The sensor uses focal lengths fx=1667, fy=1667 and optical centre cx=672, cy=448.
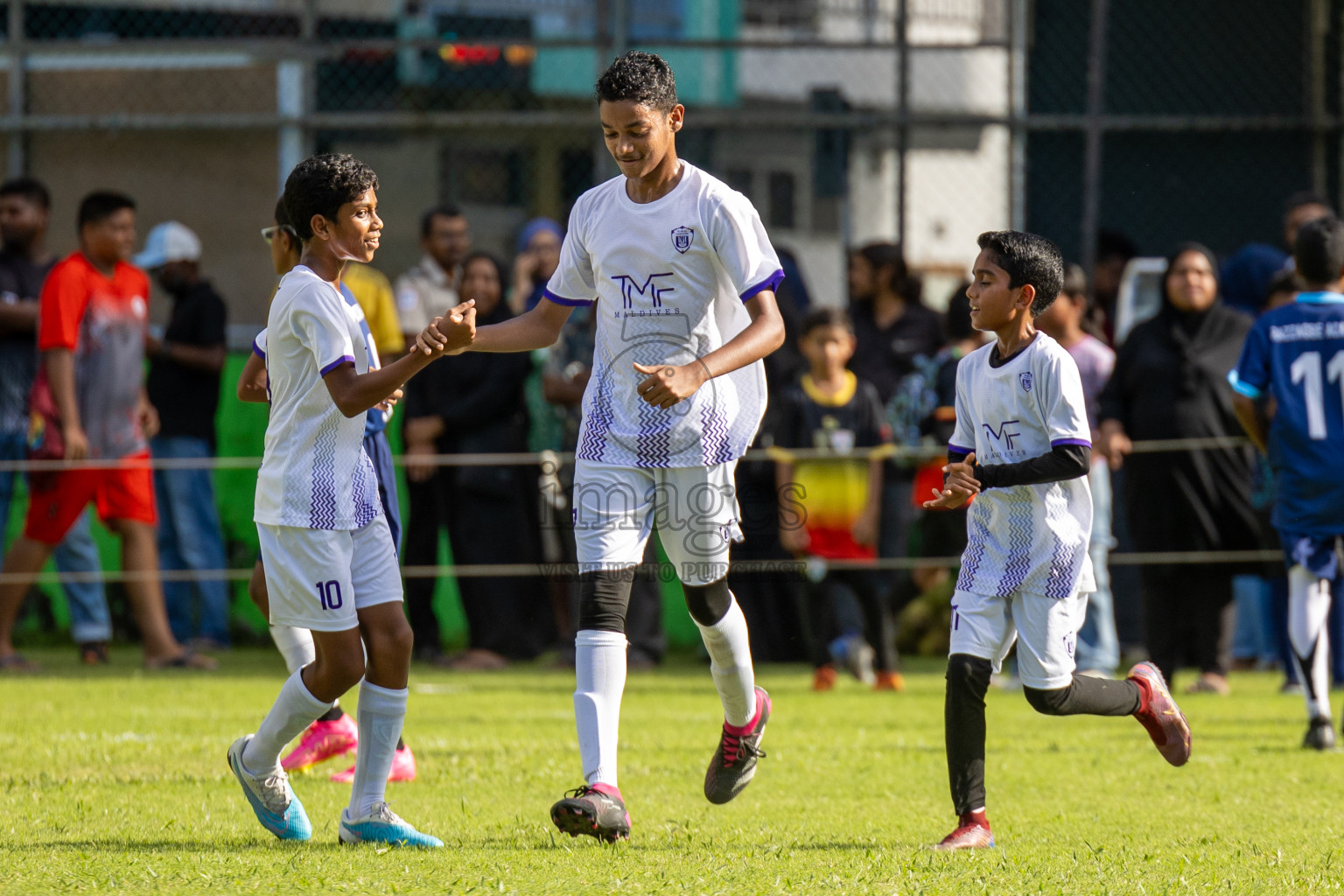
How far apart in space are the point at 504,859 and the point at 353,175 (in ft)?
6.08

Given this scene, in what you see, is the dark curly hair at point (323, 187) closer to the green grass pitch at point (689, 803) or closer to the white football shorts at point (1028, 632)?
the green grass pitch at point (689, 803)

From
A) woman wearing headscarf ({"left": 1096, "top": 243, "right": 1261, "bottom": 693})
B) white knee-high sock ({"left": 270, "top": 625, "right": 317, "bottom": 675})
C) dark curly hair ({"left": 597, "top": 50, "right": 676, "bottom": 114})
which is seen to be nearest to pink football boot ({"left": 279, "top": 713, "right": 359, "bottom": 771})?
white knee-high sock ({"left": 270, "top": 625, "right": 317, "bottom": 675})

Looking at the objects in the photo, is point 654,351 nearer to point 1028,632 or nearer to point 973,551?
point 973,551

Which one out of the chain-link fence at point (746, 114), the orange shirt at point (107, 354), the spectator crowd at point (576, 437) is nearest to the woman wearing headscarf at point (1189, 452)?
the spectator crowd at point (576, 437)

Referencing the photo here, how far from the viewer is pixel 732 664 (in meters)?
5.01

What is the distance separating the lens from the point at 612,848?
14.4ft

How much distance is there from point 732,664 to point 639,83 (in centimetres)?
173

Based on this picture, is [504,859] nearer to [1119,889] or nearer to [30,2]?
[1119,889]

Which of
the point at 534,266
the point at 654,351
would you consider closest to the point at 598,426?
the point at 654,351

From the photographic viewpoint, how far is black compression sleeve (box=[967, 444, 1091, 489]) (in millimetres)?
4480

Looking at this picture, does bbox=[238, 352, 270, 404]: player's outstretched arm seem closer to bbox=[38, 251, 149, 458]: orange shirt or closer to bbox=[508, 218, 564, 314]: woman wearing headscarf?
bbox=[38, 251, 149, 458]: orange shirt

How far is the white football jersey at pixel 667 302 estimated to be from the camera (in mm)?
4699

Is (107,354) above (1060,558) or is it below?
above

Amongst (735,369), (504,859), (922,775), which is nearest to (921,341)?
(922,775)
